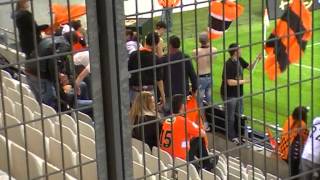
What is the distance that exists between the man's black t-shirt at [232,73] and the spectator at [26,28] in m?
0.69

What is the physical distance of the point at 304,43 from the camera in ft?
7.38

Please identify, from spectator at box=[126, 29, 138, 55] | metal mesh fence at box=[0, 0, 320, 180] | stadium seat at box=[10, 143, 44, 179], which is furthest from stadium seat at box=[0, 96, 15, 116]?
spectator at box=[126, 29, 138, 55]

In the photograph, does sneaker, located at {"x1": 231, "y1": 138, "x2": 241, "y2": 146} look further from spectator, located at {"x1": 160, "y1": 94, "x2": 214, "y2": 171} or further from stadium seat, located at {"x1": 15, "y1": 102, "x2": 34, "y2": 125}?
stadium seat, located at {"x1": 15, "y1": 102, "x2": 34, "y2": 125}

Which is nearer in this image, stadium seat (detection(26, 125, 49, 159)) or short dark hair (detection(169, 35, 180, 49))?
short dark hair (detection(169, 35, 180, 49))

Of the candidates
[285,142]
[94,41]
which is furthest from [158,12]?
[285,142]

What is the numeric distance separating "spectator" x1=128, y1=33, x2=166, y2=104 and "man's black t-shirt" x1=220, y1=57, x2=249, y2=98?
0.84 ft

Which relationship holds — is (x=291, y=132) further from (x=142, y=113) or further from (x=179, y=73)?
(x=142, y=113)

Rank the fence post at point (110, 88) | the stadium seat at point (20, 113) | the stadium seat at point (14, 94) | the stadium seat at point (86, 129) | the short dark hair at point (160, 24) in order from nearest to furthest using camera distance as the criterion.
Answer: the fence post at point (110, 88)
the short dark hair at point (160, 24)
the stadium seat at point (86, 129)
the stadium seat at point (20, 113)
the stadium seat at point (14, 94)

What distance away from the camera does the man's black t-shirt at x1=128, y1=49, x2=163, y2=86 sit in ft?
6.25

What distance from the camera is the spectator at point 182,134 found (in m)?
2.15

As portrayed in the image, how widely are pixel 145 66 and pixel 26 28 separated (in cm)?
41

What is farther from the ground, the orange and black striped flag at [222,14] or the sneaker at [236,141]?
the orange and black striped flag at [222,14]

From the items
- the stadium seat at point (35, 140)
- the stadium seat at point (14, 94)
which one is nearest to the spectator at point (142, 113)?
the stadium seat at point (35, 140)

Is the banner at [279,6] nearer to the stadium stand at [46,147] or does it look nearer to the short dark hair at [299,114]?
the short dark hair at [299,114]
